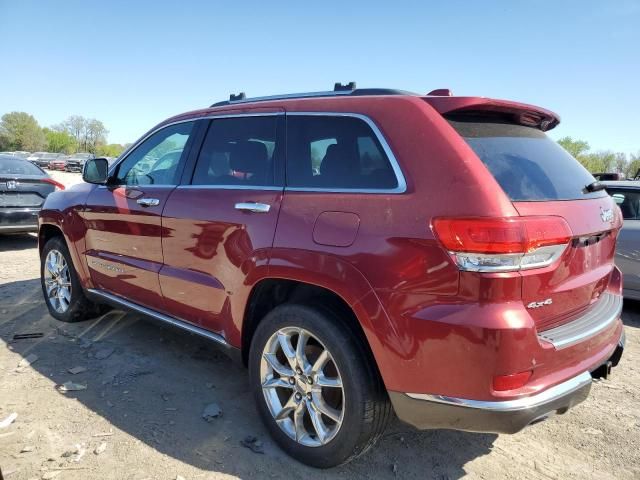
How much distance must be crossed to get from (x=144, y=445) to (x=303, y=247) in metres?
1.45

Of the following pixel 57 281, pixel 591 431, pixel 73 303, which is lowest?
pixel 591 431

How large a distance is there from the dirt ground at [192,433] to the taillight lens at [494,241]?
4.15 ft

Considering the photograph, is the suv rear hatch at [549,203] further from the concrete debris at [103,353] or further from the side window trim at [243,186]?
the concrete debris at [103,353]

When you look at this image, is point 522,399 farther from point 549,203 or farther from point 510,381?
point 549,203

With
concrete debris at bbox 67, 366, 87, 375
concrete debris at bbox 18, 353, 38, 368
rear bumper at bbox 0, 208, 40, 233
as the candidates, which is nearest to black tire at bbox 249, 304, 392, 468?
concrete debris at bbox 67, 366, 87, 375

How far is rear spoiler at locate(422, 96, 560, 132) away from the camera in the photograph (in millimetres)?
2301

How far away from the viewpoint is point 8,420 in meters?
2.96

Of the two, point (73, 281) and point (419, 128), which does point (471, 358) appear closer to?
point (419, 128)

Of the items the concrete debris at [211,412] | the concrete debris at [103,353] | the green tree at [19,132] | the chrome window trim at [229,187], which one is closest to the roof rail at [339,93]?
the chrome window trim at [229,187]

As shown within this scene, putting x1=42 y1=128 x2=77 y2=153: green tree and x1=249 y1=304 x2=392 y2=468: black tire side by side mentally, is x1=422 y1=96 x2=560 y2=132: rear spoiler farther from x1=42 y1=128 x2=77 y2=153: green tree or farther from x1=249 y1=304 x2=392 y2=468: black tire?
x1=42 y1=128 x2=77 y2=153: green tree

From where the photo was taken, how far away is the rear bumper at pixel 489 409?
200 centimetres

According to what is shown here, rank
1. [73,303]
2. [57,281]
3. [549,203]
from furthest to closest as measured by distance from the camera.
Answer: [57,281]
[73,303]
[549,203]

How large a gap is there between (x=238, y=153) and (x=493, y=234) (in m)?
1.78

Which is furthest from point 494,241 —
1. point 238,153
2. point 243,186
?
point 238,153
